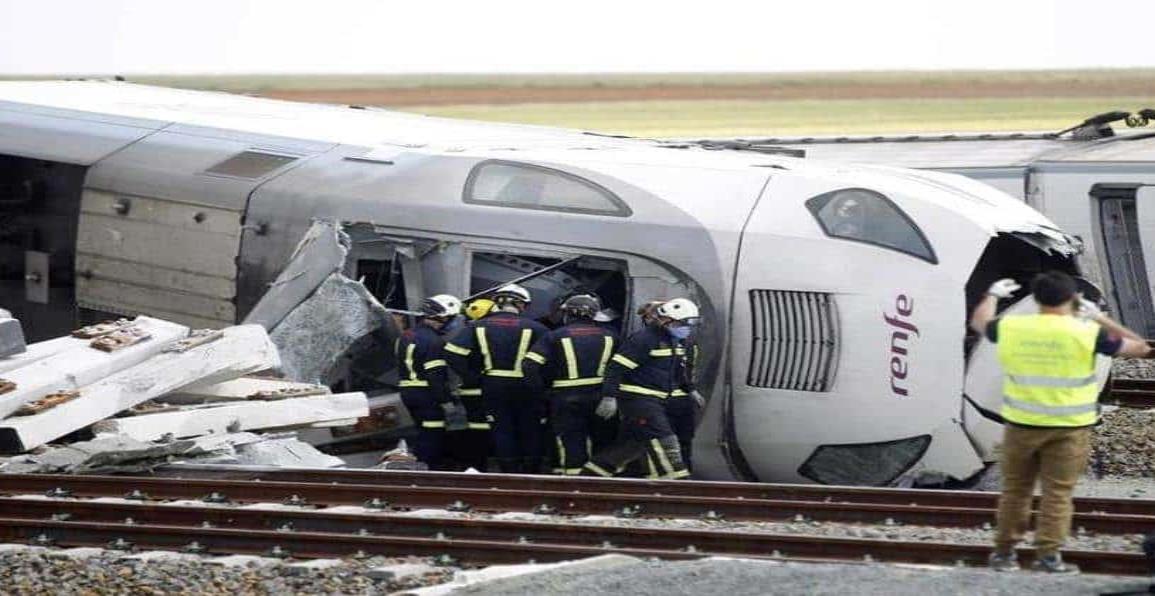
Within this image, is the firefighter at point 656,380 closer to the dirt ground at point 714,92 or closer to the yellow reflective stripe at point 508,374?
the yellow reflective stripe at point 508,374

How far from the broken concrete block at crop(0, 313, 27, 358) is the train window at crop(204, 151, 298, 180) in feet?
8.03

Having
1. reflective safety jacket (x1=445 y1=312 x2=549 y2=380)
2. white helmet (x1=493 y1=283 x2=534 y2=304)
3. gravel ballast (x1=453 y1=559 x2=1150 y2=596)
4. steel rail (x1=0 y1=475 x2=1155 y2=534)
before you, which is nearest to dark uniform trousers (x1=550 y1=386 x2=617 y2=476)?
reflective safety jacket (x1=445 y1=312 x2=549 y2=380)

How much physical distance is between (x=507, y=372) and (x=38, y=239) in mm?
6560

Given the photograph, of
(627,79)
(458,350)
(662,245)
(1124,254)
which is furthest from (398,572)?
(627,79)

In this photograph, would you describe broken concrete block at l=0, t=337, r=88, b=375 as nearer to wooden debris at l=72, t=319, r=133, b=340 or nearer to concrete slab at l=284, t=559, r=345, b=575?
wooden debris at l=72, t=319, r=133, b=340

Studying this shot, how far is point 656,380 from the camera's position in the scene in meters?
13.8

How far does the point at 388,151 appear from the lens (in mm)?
16203

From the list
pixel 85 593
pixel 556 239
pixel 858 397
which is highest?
pixel 556 239

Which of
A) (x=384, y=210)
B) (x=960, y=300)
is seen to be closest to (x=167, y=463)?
(x=384, y=210)

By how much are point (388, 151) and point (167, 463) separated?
3749 millimetres

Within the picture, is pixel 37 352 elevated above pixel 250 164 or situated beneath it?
situated beneath

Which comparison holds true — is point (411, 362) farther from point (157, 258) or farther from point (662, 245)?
point (157, 258)

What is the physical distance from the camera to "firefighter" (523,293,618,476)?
46.9ft

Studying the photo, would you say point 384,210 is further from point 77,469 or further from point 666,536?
point 666,536
